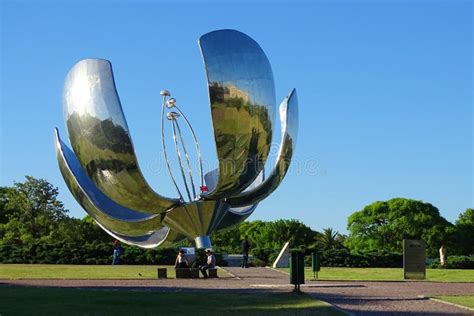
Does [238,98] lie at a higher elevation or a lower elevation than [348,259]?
higher

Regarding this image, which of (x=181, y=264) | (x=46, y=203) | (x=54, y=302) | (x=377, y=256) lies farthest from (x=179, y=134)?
(x=46, y=203)

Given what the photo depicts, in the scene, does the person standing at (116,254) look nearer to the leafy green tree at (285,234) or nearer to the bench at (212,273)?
the bench at (212,273)

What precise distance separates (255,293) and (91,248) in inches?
701

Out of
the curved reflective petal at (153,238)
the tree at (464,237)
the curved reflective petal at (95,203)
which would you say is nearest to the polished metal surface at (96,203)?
the curved reflective petal at (95,203)

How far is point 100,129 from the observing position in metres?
21.1

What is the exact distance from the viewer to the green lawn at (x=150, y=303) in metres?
12.1

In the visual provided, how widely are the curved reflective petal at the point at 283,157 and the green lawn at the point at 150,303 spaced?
947 centimetres

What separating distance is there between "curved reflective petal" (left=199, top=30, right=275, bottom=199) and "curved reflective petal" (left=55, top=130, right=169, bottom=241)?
5.01 metres

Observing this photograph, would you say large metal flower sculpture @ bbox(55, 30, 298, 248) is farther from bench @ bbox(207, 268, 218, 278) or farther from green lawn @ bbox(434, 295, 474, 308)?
green lawn @ bbox(434, 295, 474, 308)

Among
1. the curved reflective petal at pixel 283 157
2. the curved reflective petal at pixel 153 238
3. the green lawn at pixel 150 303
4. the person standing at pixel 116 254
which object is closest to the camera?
the green lawn at pixel 150 303

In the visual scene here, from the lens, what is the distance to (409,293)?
55.5 feet

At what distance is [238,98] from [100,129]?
3.90 metres

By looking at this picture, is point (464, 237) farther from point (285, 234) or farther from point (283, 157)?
point (283, 157)

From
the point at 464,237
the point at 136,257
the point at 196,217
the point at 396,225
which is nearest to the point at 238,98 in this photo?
the point at 196,217
